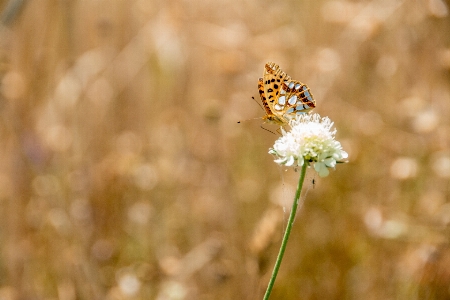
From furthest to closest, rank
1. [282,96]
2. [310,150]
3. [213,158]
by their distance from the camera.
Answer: [213,158]
[282,96]
[310,150]

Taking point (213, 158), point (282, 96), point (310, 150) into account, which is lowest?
point (310, 150)

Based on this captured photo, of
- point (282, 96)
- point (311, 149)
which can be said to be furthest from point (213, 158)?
point (311, 149)

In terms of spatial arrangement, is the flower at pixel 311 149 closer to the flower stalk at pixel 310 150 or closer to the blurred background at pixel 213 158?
the flower stalk at pixel 310 150

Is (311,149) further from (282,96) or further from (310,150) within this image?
(282,96)

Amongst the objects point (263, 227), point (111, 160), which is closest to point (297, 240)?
point (263, 227)

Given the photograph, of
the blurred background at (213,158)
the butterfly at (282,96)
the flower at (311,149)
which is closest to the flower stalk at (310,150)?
the flower at (311,149)

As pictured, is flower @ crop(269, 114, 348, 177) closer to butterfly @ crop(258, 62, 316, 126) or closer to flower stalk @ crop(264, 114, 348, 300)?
flower stalk @ crop(264, 114, 348, 300)

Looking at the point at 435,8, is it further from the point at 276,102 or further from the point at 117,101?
the point at 117,101
